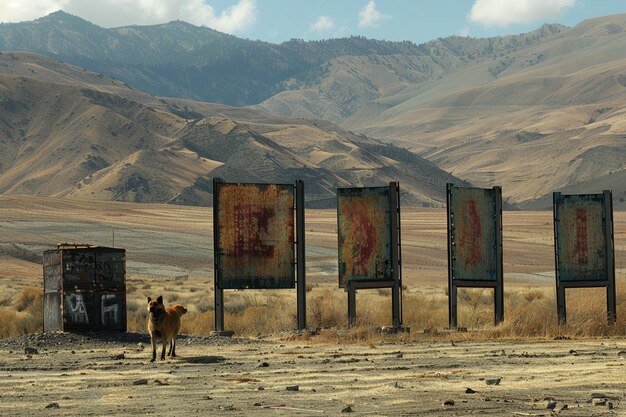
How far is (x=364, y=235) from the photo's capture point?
23.4m

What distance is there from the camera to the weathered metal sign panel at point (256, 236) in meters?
23.2

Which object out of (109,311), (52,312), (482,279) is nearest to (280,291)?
(482,279)

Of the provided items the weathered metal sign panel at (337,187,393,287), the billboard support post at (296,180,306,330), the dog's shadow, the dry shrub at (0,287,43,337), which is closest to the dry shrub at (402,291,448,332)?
the weathered metal sign panel at (337,187,393,287)

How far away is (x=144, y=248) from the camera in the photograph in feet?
238

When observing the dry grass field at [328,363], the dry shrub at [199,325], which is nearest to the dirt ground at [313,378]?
the dry grass field at [328,363]

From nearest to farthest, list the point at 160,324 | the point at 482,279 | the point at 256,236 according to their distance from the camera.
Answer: the point at 160,324 < the point at 256,236 < the point at 482,279

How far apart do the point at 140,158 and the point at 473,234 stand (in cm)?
12366

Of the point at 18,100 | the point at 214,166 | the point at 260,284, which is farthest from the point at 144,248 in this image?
the point at 18,100

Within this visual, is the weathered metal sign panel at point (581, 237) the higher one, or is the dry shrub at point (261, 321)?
the weathered metal sign panel at point (581, 237)

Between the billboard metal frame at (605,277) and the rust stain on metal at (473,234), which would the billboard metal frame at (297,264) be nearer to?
the rust stain on metal at (473,234)

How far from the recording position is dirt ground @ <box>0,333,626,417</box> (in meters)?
12.0

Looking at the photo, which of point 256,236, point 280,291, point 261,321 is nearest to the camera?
point 256,236

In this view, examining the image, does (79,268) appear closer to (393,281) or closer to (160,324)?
(160,324)

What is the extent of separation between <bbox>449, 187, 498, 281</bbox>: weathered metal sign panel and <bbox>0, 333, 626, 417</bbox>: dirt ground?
3.47 metres
